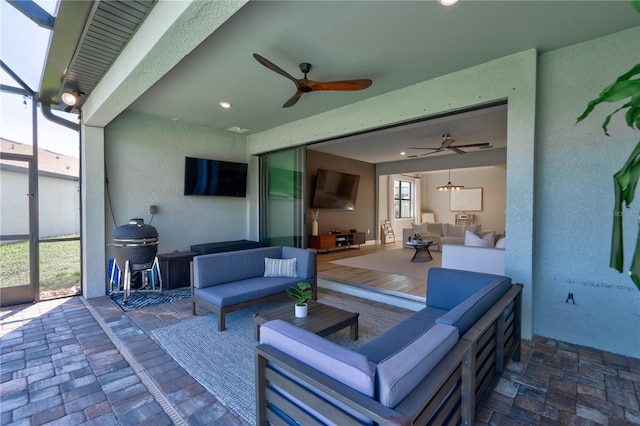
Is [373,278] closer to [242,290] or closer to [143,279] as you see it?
[242,290]

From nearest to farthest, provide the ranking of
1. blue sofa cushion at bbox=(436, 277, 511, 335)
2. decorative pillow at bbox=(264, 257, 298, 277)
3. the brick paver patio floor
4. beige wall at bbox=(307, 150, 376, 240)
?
blue sofa cushion at bbox=(436, 277, 511, 335) → the brick paver patio floor → decorative pillow at bbox=(264, 257, 298, 277) → beige wall at bbox=(307, 150, 376, 240)

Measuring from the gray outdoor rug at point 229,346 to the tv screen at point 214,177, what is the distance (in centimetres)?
272

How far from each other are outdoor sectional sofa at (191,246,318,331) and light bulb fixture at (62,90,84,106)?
262 centimetres

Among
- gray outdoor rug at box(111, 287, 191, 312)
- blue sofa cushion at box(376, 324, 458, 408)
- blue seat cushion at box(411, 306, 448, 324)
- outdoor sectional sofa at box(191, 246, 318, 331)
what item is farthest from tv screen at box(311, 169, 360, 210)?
blue sofa cushion at box(376, 324, 458, 408)

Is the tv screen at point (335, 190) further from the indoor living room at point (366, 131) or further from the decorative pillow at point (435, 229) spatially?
the indoor living room at point (366, 131)

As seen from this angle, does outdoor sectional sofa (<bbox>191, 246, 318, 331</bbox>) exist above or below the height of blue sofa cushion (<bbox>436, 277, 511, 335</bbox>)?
below

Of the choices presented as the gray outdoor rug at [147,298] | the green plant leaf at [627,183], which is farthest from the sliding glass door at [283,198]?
the green plant leaf at [627,183]

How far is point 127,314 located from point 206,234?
2246 mm

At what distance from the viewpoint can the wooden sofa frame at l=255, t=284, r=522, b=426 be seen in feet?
3.46

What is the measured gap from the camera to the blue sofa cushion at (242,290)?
312cm

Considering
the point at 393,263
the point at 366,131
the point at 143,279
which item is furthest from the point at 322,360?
the point at 393,263

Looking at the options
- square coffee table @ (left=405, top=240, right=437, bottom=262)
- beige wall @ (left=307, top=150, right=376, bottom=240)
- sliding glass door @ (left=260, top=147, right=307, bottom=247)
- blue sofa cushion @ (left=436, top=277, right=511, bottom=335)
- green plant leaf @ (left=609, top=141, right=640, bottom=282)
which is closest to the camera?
green plant leaf @ (left=609, top=141, right=640, bottom=282)


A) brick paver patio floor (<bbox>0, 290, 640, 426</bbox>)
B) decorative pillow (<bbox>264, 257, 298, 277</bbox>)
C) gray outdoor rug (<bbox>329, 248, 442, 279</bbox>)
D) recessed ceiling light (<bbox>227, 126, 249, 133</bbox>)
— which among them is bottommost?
brick paver patio floor (<bbox>0, 290, 640, 426</bbox>)

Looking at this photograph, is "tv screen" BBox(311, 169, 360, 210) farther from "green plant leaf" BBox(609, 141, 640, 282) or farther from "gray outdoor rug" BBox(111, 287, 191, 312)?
"green plant leaf" BBox(609, 141, 640, 282)
